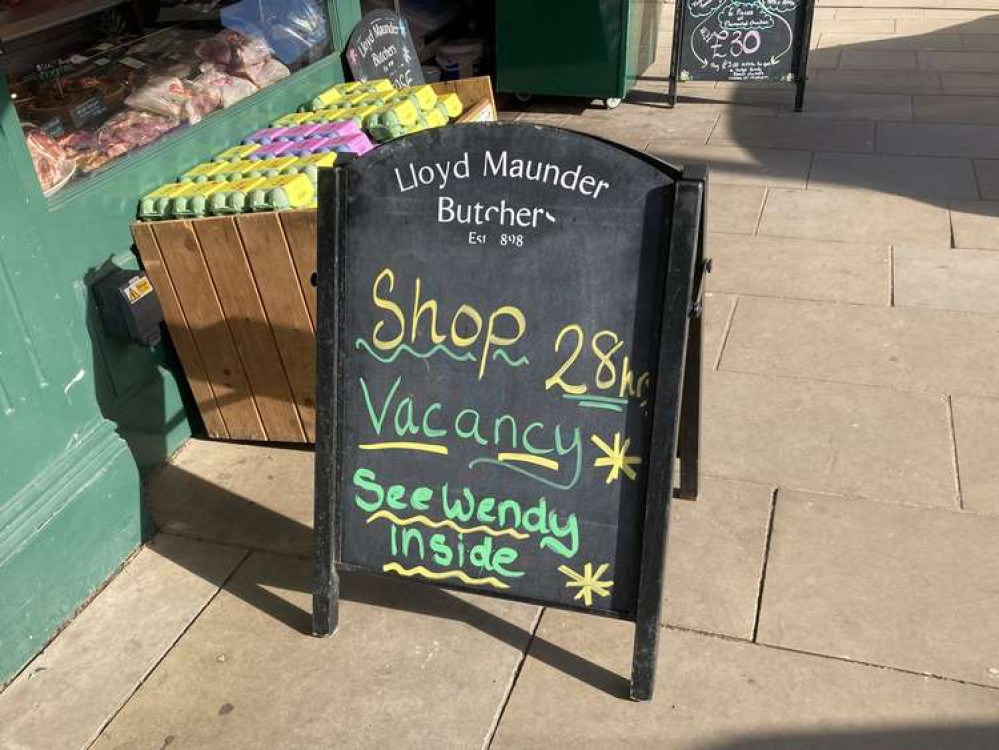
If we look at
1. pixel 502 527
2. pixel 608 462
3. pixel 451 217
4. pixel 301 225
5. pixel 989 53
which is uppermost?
pixel 451 217

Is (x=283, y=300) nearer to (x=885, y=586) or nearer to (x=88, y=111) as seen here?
(x=88, y=111)

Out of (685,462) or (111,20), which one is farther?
(111,20)

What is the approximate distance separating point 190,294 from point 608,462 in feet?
6.09

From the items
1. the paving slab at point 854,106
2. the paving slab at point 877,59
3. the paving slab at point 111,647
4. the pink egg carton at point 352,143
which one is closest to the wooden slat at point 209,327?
the paving slab at point 111,647

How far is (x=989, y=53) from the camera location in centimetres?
904

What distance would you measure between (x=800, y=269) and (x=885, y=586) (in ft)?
7.72

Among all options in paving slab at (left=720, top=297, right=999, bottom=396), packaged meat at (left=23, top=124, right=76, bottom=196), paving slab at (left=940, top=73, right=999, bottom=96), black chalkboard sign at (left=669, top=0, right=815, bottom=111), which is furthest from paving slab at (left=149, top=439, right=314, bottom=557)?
paving slab at (left=940, top=73, right=999, bottom=96)

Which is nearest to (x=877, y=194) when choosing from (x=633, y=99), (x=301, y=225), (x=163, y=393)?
(x=633, y=99)

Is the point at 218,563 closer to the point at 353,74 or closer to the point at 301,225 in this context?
the point at 301,225

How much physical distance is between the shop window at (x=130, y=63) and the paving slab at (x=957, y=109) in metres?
4.70

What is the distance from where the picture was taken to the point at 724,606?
9.79 ft

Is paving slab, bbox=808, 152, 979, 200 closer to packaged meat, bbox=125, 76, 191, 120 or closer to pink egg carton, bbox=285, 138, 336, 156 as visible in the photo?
pink egg carton, bbox=285, 138, 336, 156

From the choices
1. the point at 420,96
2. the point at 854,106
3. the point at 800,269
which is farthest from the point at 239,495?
the point at 854,106

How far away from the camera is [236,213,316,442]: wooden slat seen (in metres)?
3.43
